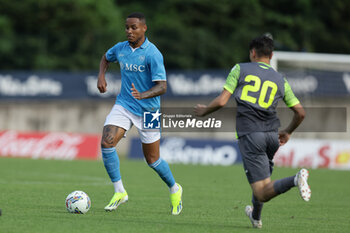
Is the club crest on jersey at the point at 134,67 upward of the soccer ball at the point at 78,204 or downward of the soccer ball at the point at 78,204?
upward

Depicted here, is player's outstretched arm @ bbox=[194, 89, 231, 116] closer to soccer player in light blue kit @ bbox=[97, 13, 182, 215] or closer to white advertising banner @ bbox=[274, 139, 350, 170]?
soccer player in light blue kit @ bbox=[97, 13, 182, 215]

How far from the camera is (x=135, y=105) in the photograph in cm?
937

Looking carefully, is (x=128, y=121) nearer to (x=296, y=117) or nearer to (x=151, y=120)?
(x=151, y=120)

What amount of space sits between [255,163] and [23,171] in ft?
36.1

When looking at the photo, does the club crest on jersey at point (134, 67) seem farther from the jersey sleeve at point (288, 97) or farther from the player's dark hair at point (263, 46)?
the jersey sleeve at point (288, 97)

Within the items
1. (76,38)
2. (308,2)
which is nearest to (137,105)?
(76,38)

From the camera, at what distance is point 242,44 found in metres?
40.0

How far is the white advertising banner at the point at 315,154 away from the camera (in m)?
23.1

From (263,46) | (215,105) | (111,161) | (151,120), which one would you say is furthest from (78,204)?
(263,46)

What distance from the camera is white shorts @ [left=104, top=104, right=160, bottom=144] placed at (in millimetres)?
9297

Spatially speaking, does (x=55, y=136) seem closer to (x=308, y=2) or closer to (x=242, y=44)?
(x=242, y=44)

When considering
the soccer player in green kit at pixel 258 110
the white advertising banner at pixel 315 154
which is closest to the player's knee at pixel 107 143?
the soccer player in green kit at pixel 258 110

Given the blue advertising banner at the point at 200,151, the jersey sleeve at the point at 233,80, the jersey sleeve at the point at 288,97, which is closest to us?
the jersey sleeve at the point at 233,80

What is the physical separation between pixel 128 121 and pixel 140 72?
68 cm
